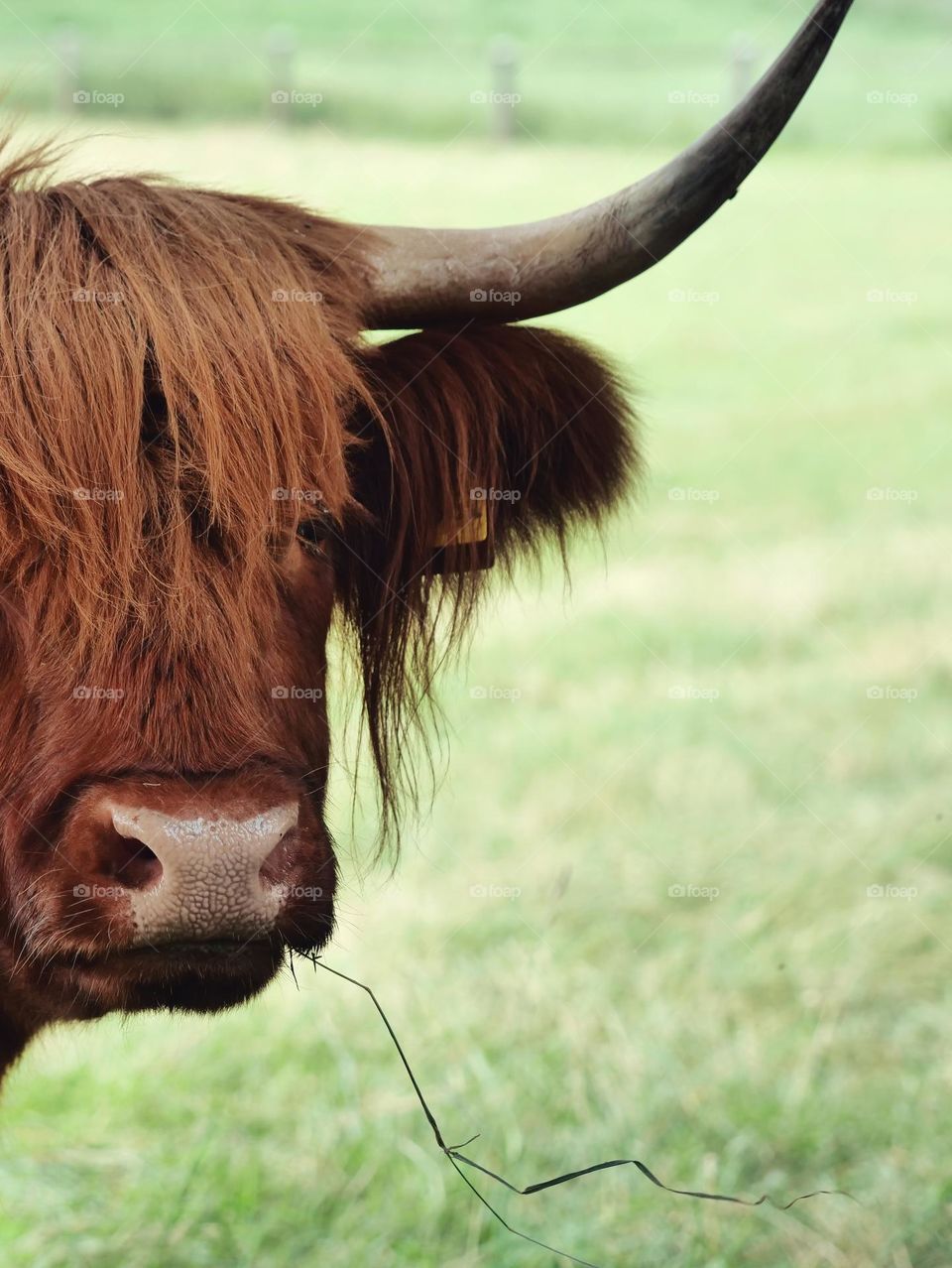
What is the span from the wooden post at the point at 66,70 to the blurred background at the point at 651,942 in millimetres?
3230

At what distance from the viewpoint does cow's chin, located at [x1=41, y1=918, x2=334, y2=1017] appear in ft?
7.16

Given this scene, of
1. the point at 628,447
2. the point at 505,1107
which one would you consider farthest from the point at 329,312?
the point at 505,1107

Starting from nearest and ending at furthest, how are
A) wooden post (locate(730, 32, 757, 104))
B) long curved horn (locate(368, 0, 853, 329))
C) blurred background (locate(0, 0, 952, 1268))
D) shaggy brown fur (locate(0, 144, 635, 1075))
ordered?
shaggy brown fur (locate(0, 144, 635, 1075)), long curved horn (locate(368, 0, 853, 329)), blurred background (locate(0, 0, 952, 1268)), wooden post (locate(730, 32, 757, 104))

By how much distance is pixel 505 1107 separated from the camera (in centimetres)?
391

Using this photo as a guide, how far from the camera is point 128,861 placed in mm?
2141

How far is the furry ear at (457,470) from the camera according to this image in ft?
9.69

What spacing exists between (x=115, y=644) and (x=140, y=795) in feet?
0.91

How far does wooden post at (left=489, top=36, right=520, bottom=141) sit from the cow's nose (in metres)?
16.4

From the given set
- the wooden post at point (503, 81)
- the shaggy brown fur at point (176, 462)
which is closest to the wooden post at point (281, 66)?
the wooden post at point (503, 81)

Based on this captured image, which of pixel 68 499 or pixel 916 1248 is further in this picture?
pixel 916 1248

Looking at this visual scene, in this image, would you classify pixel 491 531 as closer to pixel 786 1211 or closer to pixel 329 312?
pixel 329 312

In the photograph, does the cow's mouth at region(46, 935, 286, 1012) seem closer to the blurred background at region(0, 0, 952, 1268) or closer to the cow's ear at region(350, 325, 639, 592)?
the blurred background at region(0, 0, 952, 1268)

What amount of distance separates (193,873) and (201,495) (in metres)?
0.66

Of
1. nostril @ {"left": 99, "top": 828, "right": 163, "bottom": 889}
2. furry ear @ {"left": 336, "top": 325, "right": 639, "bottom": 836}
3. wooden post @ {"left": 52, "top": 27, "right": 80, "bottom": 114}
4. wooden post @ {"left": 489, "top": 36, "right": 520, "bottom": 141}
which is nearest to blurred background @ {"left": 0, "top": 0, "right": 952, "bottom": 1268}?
furry ear @ {"left": 336, "top": 325, "right": 639, "bottom": 836}
